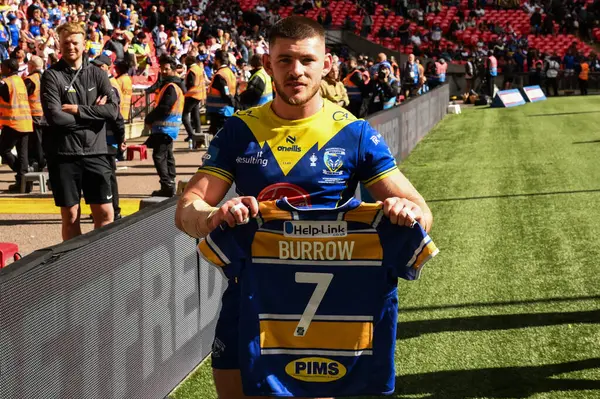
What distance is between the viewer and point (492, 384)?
5625 mm

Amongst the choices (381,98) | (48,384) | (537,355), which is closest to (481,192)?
(537,355)

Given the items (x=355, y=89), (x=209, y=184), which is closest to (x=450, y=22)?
(x=355, y=89)

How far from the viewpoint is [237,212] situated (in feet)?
9.77

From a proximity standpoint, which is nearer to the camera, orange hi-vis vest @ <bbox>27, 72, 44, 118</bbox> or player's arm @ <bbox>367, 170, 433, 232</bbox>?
Result: player's arm @ <bbox>367, 170, 433, 232</bbox>

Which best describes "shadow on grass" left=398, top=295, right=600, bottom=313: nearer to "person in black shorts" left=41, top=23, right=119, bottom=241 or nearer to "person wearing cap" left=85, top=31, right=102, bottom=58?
"person in black shorts" left=41, top=23, right=119, bottom=241

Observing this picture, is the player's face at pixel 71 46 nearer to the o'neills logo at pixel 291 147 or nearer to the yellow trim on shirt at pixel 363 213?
the o'neills logo at pixel 291 147

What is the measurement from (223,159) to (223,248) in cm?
37

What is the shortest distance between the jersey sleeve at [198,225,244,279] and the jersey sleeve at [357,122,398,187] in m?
0.54

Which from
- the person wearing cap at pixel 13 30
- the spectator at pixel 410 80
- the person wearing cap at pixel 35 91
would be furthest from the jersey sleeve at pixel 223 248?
the spectator at pixel 410 80

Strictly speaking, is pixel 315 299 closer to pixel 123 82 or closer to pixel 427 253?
pixel 427 253

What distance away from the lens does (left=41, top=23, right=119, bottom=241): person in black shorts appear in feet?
25.4

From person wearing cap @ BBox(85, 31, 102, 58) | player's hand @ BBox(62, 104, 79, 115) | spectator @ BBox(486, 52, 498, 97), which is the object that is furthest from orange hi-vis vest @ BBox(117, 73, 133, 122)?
spectator @ BBox(486, 52, 498, 97)

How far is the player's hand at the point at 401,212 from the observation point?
2.99 metres

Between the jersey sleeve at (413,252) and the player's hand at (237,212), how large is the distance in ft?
1.52
